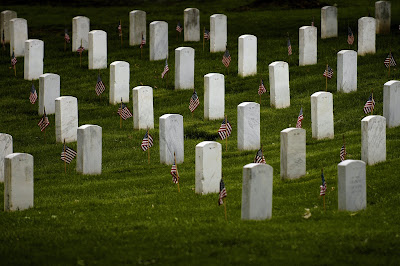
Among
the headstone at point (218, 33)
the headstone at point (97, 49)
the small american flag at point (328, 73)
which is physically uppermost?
the headstone at point (218, 33)

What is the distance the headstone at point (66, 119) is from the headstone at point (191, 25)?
10117 mm

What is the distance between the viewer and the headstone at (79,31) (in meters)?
29.1

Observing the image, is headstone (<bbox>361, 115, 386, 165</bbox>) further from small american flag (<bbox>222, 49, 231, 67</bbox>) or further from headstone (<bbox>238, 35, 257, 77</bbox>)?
small american flag (<bbox>222, 49, 231, 67</bbox>)

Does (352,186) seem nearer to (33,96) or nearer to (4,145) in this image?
(4,145)

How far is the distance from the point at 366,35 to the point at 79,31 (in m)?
9.34

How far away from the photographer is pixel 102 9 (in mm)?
38094

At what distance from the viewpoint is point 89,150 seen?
1742cm

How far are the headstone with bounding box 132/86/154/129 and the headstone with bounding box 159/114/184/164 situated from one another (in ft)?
9.28

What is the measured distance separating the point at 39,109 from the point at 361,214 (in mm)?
11628

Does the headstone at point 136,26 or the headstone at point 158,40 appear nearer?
the headstone at point 158,40

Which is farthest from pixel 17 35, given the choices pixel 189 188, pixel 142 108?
pixel 189 188

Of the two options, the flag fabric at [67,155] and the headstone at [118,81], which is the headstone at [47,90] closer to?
the headstone at [118,81]

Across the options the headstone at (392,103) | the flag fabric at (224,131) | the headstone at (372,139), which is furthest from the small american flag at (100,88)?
the headstone at (372,139)

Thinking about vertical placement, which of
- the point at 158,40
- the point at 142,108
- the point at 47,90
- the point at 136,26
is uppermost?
the point at 136,26
